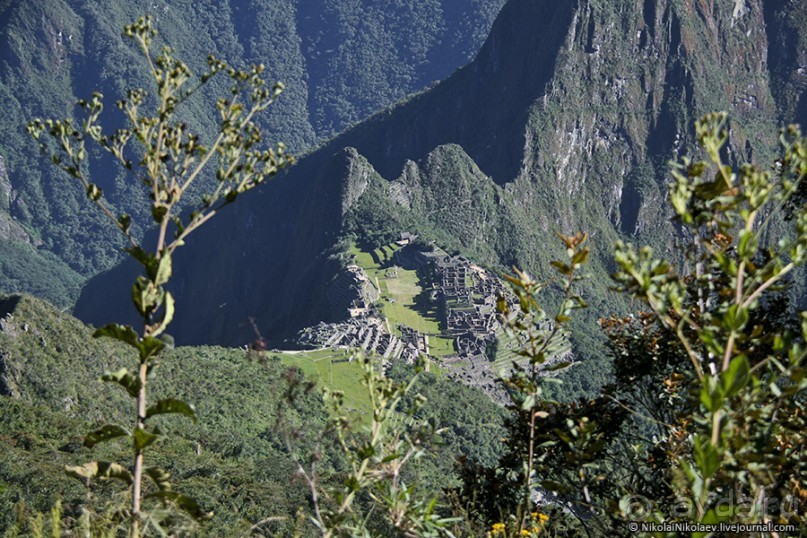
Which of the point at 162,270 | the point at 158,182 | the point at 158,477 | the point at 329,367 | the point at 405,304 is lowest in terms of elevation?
the point at 158,477

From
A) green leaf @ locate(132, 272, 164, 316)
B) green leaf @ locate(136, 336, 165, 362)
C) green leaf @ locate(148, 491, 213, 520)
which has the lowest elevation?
green leaf @ locate(148, 491, 213, 520)

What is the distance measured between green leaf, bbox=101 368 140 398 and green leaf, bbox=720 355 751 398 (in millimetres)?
2502

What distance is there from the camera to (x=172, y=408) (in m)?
4.57

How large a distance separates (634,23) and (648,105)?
1190 cm

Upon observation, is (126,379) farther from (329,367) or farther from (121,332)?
(329,367)

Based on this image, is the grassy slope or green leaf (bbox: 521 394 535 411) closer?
green leaf (bbox: 521 394 535 411)

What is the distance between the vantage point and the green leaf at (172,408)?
177 inches

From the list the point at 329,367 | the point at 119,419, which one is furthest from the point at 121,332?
the point at 329,367

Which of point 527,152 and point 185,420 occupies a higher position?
point 527,152

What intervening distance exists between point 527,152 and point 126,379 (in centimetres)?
13104

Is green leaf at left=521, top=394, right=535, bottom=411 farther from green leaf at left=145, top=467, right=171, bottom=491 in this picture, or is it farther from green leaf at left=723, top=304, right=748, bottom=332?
green leaf at left=723, top=304, right=748, bottom=332

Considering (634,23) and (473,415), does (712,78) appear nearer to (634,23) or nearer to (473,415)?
(634,23)

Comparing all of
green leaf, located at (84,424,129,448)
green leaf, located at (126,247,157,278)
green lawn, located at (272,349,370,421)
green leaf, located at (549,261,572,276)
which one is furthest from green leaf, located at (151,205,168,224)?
green lawn, located at (272,349,370,421)

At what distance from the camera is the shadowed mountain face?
116375 millimetres
